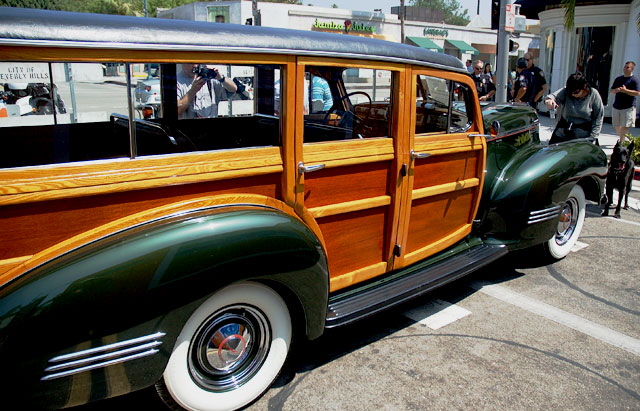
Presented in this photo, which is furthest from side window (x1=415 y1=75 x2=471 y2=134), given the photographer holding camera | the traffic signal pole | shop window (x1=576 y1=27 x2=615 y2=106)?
shop window (x1=576 y1=27 x2=615 y2=106)

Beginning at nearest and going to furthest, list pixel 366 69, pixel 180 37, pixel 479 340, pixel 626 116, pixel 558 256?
pixel 180 37 < pixel 366 69 < pixel 479 340 < pixel 558 256 < pixel 626 116

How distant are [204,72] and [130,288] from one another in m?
1.12

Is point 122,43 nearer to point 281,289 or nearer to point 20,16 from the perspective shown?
point 20,16

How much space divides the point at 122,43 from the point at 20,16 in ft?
1.14

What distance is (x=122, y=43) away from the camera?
2057mm

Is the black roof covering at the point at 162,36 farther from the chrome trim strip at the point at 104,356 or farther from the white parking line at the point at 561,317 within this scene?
the white parking line at the point at 561,317

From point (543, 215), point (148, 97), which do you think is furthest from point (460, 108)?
point (148, 97)

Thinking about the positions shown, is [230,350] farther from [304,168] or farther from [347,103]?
[347,103]

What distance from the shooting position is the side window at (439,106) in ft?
11.4

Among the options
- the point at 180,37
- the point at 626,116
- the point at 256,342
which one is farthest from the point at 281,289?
the point at 626,116

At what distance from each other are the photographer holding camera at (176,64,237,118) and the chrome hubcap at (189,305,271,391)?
3.64 feet

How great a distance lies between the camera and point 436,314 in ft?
12.0

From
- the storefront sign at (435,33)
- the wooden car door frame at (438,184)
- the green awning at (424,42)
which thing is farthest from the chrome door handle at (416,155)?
the storefront sign at (435,33)

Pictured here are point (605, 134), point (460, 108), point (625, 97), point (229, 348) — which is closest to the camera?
point (229, 348)
